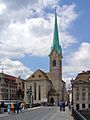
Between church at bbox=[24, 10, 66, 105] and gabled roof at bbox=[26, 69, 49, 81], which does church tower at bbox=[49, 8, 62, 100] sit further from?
gabled roof at bbox=[26, 69, 49, 81]

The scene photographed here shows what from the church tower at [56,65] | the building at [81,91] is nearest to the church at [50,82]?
the church tower at [56,65]

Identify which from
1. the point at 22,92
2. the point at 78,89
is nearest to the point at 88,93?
the point at 78,89

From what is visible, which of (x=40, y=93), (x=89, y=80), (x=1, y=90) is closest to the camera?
(x=89, y=80)

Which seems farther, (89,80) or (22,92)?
(22,92)

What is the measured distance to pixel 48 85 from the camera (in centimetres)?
17375

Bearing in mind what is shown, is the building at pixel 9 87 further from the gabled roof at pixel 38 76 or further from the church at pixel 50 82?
the gabled roof at pixel 38 76

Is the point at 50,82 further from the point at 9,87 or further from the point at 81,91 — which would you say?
the point at 81,91

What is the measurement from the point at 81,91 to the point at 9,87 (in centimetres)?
4555

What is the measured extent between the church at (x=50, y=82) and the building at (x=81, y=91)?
1232 inches

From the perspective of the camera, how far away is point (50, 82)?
178250 millimetres

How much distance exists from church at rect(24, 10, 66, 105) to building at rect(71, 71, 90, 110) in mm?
31298

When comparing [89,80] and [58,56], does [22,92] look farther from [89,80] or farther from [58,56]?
[89,80]

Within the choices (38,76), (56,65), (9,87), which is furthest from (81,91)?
(9,87)

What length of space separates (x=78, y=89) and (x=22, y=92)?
58399 mm
